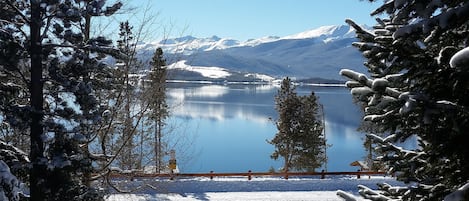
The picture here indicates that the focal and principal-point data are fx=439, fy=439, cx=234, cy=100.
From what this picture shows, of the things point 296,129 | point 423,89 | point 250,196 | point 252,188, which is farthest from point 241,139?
point 423,89

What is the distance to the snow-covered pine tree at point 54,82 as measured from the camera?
8633mm

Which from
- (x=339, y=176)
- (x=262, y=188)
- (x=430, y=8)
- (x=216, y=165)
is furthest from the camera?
(x=216, y=165)

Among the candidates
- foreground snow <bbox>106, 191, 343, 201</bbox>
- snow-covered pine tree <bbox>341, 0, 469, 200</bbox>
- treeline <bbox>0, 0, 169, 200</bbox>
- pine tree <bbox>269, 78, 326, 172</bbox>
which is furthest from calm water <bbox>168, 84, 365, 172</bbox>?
snow-covered pine tree <bbox>341, 0, 469, 200</bbox>

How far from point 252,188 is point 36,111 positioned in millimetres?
14171

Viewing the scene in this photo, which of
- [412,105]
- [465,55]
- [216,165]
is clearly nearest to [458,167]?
[412,105]

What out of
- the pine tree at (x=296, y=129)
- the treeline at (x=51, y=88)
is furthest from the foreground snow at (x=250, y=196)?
the pine tree at (x=296, y=129)

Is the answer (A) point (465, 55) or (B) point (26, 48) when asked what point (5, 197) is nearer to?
(B) point (26, 48)

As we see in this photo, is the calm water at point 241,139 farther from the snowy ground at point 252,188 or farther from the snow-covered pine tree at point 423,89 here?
the snow-covered pine tree at point 423,89

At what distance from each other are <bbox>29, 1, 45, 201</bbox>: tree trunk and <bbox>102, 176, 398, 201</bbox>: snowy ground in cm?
1046

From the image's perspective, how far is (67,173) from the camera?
29.5ft

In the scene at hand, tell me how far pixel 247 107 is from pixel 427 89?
107m

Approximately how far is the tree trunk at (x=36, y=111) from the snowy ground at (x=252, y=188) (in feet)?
34.3

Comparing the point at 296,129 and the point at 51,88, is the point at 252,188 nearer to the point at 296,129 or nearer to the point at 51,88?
the point at 51,88

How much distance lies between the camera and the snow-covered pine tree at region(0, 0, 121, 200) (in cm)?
863
